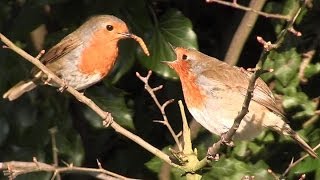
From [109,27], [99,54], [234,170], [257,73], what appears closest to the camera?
[257,73]

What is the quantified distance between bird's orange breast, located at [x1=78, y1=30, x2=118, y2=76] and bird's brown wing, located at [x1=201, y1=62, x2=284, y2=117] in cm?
71

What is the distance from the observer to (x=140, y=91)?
5121 millimetres

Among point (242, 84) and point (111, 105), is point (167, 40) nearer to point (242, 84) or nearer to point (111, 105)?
point (111, 105)

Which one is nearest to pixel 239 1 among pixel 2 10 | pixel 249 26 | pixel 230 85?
pixel 249 26

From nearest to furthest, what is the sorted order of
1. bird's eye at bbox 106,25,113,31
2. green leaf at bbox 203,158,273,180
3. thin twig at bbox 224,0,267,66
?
green leaf at bbox 203,158,273,180 < bird's eye at bbox 106,25,113,31 < thin twig at bbox 224,0,267,66

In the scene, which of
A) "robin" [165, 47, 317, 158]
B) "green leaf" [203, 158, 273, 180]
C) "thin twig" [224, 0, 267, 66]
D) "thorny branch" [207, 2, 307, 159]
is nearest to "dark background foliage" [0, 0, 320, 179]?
"green leaf" [203, 158, 273, 180]

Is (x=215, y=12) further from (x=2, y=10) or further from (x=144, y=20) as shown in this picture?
(x=2, y=10)

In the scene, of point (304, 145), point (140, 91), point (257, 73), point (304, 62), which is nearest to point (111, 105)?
point (140, 91)

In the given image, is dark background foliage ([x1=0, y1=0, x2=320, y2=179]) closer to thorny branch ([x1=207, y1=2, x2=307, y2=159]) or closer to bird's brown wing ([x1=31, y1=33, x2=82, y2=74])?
bird's brown wing ([x1=31, y1=33, x2=82, y2=74])

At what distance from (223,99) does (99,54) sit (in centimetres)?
98

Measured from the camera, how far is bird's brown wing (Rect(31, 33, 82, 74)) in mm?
4688

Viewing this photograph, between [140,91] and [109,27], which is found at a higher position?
[109,27]

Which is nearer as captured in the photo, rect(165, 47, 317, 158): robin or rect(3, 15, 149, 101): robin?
rect(165, 47, 317, 158): robin

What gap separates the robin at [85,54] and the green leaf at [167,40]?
16cm
